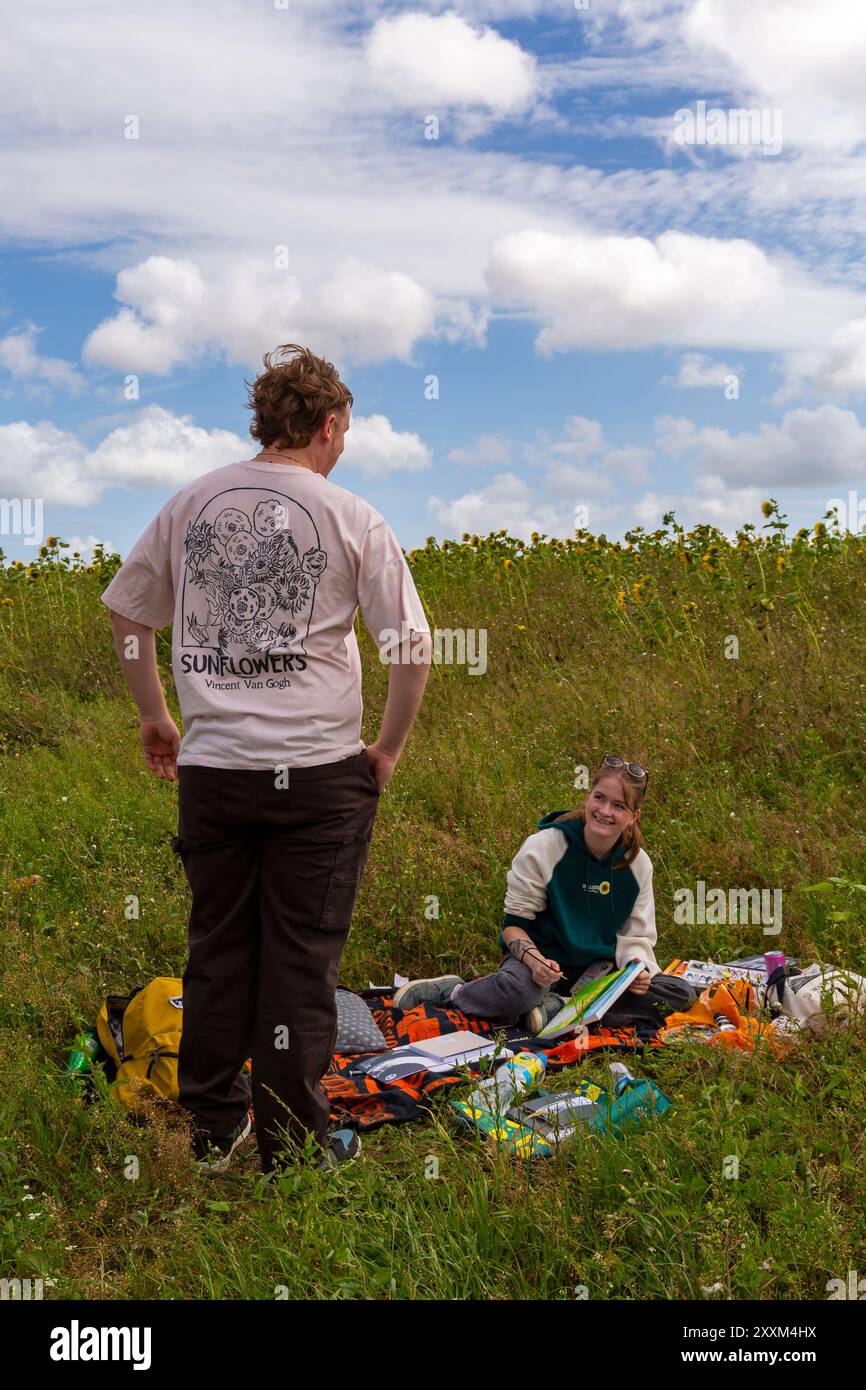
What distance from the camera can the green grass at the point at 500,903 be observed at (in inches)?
116

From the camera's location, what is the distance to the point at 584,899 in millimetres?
5227

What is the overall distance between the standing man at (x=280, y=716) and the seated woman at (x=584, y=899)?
1553 mm

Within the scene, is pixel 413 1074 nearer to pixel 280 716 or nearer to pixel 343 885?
pixel 343 885

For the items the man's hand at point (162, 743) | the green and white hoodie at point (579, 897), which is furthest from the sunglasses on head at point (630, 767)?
the man's hand at point (162, 743)

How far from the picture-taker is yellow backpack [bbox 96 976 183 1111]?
4.14 metres

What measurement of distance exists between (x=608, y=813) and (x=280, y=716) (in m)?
2.09

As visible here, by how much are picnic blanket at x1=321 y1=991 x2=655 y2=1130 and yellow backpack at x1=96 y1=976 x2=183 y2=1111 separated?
560mm

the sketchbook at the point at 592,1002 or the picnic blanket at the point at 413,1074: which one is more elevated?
the sketchbook at the point at 592,1002

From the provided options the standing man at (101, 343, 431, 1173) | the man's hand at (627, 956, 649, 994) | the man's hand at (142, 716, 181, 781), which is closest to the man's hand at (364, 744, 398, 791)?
the standing man at (101, 343, 431, 1173)

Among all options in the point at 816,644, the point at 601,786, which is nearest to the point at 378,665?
the point at 816,644

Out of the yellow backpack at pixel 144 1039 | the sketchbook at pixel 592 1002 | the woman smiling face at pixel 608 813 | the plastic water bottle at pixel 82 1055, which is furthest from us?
the woman smiling face at pixel 608 813

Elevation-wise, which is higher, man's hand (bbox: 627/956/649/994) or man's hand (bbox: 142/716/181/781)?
man's hand (bbox: 142/716/181/781)

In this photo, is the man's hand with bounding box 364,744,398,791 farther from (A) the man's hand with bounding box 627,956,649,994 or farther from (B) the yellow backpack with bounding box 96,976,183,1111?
(A) the man's hand with bounding box 627,956,649,994

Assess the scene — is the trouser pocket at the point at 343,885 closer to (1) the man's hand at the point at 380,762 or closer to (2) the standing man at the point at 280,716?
(2) the standing man at the point at 280,716
